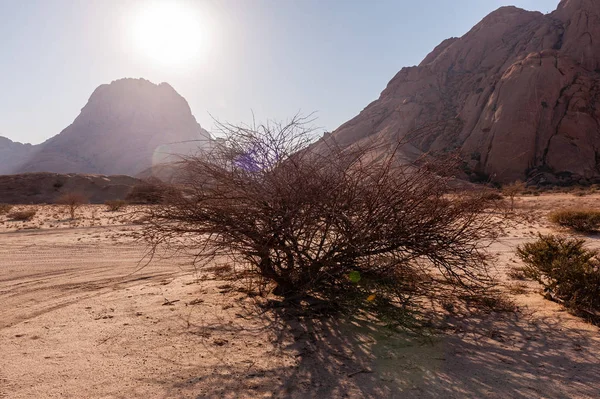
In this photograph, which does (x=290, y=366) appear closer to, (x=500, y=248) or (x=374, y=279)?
(x=374, y=279)

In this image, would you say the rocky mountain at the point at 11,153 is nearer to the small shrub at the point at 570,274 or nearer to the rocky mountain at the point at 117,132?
the rocky mountain at the point at 117,132

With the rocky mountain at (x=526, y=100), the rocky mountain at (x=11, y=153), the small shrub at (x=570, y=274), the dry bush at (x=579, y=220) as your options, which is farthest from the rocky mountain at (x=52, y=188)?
the rocky mountain at (x=11, y=153)

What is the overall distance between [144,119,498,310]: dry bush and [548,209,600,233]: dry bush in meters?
10.0

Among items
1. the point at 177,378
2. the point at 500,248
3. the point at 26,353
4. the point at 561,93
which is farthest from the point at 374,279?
the point at 561,93

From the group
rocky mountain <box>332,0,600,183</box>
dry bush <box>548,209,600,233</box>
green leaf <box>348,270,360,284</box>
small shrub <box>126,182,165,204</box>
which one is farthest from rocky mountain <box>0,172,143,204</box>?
green leaf <box>348,270,360,284</box>

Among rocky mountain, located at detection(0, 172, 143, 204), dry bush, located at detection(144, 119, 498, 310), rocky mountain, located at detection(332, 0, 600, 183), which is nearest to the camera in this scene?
dry bush, located at detection(144, 119, 498, 310)

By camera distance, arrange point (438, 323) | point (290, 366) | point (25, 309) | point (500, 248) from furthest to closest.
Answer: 1. point (500, 248)
2. point (25, 309)
3. point (438, 323)
4. point (290, 366)

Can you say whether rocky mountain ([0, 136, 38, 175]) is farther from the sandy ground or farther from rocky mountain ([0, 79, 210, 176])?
the sandy ground

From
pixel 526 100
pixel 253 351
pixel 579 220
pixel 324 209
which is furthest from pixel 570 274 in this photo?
pixel 526 100

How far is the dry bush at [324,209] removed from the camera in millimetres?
3592

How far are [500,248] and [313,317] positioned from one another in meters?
7.22

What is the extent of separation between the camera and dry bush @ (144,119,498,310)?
3592 millimetres

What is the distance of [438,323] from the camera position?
12.9ft

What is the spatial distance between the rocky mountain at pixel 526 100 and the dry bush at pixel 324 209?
23.6 m
